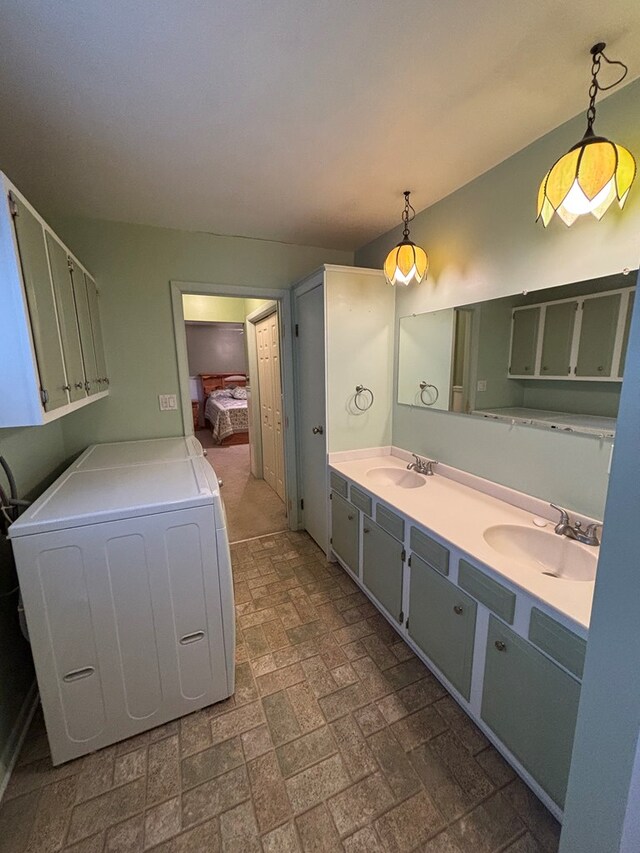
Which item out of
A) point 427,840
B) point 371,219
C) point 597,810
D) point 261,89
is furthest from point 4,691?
point 371,219

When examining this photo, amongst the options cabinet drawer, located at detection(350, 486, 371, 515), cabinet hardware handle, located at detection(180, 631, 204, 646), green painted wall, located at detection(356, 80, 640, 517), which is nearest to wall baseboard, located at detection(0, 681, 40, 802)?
cabinet hardware handle, located at detection(180, 631, 204, 646)

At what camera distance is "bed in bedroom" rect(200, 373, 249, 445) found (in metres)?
6.38

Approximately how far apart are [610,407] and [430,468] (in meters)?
1.03

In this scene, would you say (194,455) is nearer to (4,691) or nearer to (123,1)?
(4,691)

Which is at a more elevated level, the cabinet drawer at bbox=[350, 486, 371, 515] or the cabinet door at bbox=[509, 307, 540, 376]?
the cabinet door at bbox=[509, 307, 540, 376]

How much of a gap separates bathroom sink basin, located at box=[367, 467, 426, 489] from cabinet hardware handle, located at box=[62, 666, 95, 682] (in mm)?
1643

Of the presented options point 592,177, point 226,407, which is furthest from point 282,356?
point 226,407

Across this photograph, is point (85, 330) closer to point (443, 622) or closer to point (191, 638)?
point (191, 638)

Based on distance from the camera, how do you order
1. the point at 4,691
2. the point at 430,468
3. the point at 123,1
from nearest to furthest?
the point at 123,1 → the point at 4,691 → the point at 430,468

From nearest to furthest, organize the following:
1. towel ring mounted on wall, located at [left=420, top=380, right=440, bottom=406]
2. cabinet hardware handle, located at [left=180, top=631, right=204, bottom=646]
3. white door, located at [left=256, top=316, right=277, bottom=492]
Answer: cabinet hardware handle, located at [left=180, top=631, right=204, bottom=646] < towel ring mounted on wall, located at [left=420, top=380, right=440, bottom=406] < white door, located at [left=256, top=316, right=277, bottom=492]

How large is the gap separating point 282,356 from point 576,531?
2322mm

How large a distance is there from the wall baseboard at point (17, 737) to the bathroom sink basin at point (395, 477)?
2.00m

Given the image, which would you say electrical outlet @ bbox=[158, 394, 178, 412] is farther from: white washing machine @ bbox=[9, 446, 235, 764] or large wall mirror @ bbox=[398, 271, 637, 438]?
large wall mirror @ bbox=[398, 271, 637, 438]

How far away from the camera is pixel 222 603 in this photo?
1.50 meters
